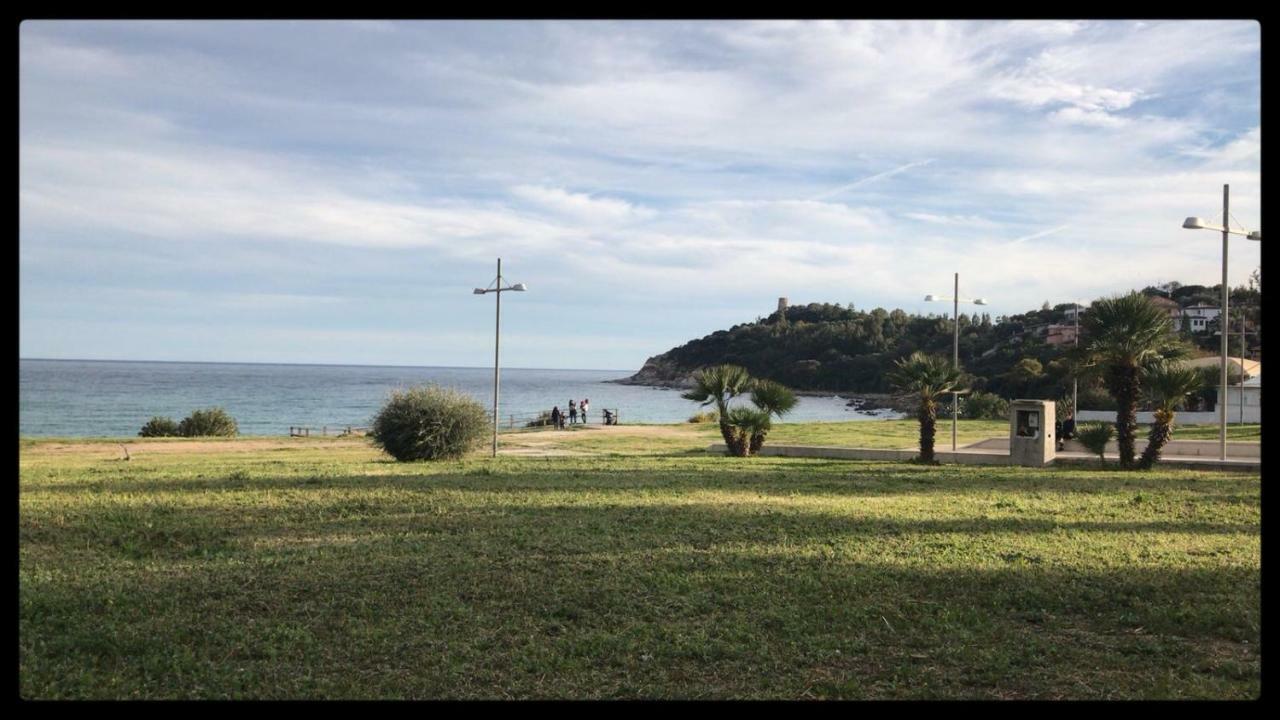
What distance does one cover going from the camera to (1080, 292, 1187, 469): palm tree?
19141mm

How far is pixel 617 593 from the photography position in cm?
720

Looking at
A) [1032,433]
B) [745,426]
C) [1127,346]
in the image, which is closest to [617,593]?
[1127,346]

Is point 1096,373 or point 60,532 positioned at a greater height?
point 1096,373

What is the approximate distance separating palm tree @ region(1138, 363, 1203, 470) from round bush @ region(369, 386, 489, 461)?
15229 mm

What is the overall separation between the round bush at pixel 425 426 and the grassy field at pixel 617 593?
5.50 metres

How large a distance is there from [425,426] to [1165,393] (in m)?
16.5

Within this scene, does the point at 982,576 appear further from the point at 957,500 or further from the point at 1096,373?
the point at 1096,373

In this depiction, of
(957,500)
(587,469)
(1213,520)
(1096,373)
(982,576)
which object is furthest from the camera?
(1096,373)

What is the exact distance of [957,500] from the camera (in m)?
13.8

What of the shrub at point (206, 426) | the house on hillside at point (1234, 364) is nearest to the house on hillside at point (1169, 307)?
the house on hillside at point (1234, 364)

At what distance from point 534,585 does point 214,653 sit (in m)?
2.60

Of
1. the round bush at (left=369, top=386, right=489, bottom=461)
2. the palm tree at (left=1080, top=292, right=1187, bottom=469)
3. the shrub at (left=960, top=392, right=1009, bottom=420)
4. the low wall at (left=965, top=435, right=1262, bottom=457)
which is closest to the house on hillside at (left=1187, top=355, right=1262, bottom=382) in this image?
the shrub at (left=960, top=392, right=1009, bottom=420)

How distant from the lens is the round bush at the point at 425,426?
1962cm
